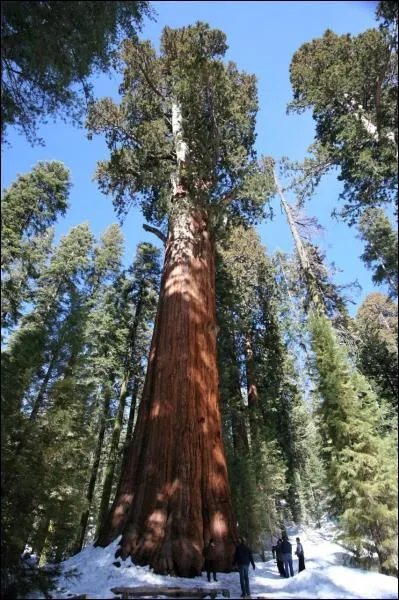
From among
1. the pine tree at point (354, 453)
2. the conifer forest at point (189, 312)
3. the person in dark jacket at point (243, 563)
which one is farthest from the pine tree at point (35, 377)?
the pine tree at point (354, 453)

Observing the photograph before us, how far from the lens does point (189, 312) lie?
33.9ft

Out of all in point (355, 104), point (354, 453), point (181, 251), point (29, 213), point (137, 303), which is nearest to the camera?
point (354, 453)

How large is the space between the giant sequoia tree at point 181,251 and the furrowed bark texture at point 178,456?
21mm

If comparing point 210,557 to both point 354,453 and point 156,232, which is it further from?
point 156,232

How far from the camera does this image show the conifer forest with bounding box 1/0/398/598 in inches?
318

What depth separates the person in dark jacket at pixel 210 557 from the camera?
7.13 m

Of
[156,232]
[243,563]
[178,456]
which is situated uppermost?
[156,232]

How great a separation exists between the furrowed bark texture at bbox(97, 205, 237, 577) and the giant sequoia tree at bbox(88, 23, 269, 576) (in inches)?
0.8

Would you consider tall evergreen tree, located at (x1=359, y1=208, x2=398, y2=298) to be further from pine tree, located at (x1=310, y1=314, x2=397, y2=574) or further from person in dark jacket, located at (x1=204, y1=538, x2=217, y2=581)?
person in dark jacket, located at (x1=204, y1=538, x2=217, y2=581)

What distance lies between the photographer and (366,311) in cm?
2488

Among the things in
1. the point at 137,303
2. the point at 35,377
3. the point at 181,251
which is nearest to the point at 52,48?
the point at 181,251

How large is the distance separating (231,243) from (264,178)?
8.86 meters

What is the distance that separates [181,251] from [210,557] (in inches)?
293

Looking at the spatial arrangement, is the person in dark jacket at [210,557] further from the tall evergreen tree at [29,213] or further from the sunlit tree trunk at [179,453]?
the tall evergreen tree at [29,213]
